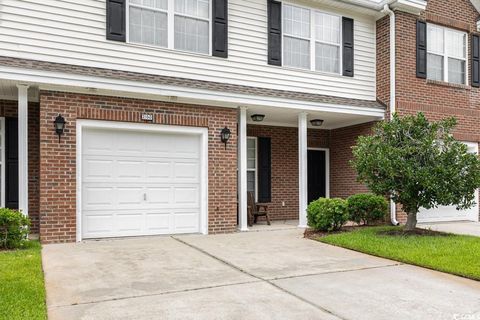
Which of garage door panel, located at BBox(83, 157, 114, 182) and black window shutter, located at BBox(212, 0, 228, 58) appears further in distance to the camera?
black window shutter, located at BBox(212, 0, 228, 58)

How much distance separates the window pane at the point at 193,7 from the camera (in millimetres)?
9195

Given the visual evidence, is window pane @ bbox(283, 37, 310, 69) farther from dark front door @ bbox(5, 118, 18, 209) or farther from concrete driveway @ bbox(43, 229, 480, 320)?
dark front door @ bbox(5, 118, 18, 209)

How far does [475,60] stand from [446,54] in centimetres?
110

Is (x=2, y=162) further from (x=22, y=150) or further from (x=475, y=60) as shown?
(x=475, y=60)

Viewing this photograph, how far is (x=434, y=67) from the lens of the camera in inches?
469

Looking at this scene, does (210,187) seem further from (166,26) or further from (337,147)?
(337,147)

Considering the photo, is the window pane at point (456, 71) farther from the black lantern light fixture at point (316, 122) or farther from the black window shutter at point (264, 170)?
the black window shutter at point (264, 170)

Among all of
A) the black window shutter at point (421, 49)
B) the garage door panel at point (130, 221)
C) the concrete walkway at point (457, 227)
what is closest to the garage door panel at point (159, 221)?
the garage door panel at point (130, 221)

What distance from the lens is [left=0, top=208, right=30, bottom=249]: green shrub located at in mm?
7102

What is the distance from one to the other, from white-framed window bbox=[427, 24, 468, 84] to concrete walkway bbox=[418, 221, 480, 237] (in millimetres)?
4066

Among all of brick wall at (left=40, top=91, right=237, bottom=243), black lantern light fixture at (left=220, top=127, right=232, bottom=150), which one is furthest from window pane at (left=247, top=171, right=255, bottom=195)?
black lantern light fixture at (left=220, top=127, right=232, bottom=150)

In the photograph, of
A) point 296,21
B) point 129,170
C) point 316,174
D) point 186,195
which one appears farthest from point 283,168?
point 129,170

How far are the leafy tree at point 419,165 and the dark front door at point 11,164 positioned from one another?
7.21m

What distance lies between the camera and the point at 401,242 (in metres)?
7.71
